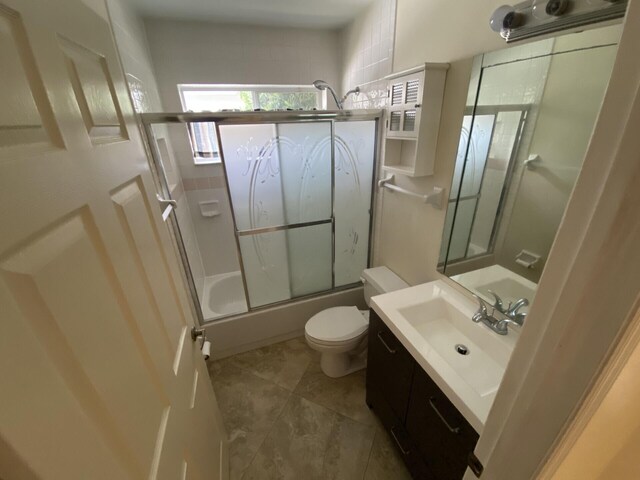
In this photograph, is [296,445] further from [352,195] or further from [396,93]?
[396,93]

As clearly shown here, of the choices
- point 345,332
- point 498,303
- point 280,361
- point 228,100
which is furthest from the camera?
point 228,100

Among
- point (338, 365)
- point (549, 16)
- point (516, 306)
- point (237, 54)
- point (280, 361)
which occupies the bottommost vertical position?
point (280, 361)

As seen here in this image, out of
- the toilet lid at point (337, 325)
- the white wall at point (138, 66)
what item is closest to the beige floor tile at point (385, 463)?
the toilet lid at point (337, 325)

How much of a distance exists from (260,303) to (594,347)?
2001mm

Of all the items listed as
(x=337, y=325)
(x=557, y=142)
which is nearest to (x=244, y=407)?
(x=337, y=325)

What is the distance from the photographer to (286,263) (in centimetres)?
213

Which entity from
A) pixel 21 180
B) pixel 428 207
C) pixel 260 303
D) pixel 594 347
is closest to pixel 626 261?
pixel 594 347

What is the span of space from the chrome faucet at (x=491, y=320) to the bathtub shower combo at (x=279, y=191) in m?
1.16

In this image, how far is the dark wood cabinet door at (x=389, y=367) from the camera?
1.17 metres

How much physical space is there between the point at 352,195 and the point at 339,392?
1.42 m

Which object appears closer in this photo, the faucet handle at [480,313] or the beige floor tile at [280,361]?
the faucet handle at [480,313]

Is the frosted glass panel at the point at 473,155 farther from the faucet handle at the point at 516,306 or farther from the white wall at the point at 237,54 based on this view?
the white wall at the point at 237,54

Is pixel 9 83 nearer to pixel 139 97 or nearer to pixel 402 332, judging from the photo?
pixel 402 332

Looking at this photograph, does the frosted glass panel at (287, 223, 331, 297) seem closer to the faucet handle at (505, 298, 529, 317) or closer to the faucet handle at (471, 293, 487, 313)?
the faucet handle at (471, 293, 487, 313)
